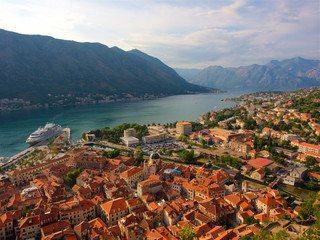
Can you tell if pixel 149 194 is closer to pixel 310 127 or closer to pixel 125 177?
pixel 125 177

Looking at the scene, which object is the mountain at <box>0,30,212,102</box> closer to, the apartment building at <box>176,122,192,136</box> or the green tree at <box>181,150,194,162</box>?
the apartment building at <box>176,122,192,136</box>

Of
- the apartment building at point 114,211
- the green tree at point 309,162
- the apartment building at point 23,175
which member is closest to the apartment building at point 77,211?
the apartment building at point 114,211

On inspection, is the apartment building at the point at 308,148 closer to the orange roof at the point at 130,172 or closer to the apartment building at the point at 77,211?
the orange roof at the point at 130,172

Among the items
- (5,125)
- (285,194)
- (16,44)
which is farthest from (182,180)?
(16,44)

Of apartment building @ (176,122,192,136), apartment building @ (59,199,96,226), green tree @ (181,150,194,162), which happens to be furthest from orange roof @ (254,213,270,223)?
apartment building @ (176,122,192,136)

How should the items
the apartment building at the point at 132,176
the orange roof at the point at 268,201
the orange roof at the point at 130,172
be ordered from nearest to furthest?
the orange roof at the point at 268,201, the apartment building at the point at 132,176, the orange roof at the point at 130,172

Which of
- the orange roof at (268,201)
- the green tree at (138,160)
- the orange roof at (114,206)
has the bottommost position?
the green tree at (138,160)

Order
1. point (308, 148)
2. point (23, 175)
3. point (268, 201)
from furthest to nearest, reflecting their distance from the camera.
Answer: point (308, 148) → point (23, 175) → point (268, 201)

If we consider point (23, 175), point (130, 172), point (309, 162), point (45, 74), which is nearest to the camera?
point (130, 172)

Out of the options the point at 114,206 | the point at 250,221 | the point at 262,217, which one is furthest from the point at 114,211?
the point at 262,217

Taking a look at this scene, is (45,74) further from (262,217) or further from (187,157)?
(262,217)

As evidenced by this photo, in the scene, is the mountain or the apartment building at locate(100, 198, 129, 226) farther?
the mountain
